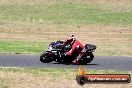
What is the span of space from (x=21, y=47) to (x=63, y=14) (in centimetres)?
1699

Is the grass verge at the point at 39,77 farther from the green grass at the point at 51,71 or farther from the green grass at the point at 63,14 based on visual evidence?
the green grass at the point at 63,14

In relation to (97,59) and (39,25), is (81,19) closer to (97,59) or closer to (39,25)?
(39,25)

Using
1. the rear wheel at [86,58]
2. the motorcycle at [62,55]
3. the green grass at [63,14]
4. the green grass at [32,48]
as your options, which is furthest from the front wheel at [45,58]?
the green grass at [63,14]

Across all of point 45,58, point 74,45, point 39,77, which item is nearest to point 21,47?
point 45,58

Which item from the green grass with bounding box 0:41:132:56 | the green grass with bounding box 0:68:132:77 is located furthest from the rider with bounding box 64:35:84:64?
the green grass with bounding box 0:41:132:56

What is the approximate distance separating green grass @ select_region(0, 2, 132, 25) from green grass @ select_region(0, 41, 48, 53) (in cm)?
1066

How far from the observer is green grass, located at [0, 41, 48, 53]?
29.6 meters

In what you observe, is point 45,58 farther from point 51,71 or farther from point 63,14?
point 63,14

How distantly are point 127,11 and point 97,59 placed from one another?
23.6 metres

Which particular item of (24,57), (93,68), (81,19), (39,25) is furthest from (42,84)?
(81,19)

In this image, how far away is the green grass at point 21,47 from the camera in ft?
97.2

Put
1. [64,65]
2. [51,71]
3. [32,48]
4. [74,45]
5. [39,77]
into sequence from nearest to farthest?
1. [39,77]
2. [51,71]
3. [64,65]
4. [74,45]
5. [32,48]

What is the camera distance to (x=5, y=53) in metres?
28.2

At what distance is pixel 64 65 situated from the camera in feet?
82.4
